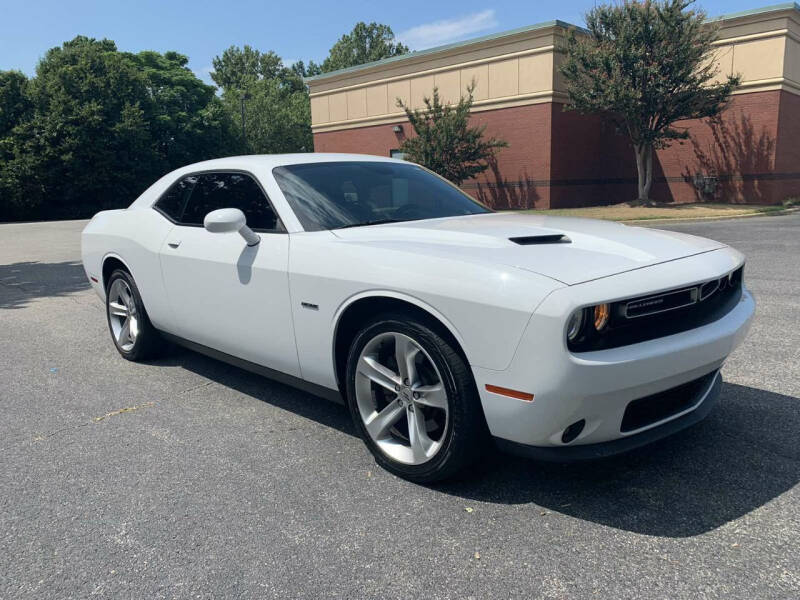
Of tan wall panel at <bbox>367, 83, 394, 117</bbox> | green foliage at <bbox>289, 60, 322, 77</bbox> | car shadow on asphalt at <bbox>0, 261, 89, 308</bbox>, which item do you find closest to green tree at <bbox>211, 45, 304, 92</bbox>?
green foliage at <bbox>289, 60, 322, 77</bbox>

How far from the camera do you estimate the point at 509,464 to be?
324cm

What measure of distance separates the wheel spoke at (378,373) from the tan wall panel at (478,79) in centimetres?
2372

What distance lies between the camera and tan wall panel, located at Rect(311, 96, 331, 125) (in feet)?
104

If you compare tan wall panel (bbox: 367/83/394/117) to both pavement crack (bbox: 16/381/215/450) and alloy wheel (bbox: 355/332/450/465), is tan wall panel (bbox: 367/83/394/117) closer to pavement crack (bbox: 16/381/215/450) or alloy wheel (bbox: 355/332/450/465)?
pavement crack (bbox: 16/381/215/450)

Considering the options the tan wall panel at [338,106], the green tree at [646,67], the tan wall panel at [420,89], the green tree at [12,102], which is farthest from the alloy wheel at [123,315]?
the green tree at [12,102]

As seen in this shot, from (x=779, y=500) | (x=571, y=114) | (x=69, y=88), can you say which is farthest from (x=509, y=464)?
(x=69, y=88)

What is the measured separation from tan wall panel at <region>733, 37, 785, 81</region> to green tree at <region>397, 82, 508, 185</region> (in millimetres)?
8246

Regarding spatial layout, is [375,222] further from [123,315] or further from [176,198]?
[123,315]

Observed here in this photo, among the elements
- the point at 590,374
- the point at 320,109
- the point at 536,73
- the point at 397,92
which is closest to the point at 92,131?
the point at 320,109

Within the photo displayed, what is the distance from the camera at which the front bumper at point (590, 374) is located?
245 centimetres

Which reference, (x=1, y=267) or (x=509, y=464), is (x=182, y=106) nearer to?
(x=1, y=267)

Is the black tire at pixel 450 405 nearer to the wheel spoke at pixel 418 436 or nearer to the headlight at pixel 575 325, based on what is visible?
the wheel spoke at pixel 418 436

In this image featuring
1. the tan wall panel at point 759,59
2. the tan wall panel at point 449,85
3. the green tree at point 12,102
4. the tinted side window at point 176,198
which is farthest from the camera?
the green tree at point 12,102

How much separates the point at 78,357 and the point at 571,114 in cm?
2239
